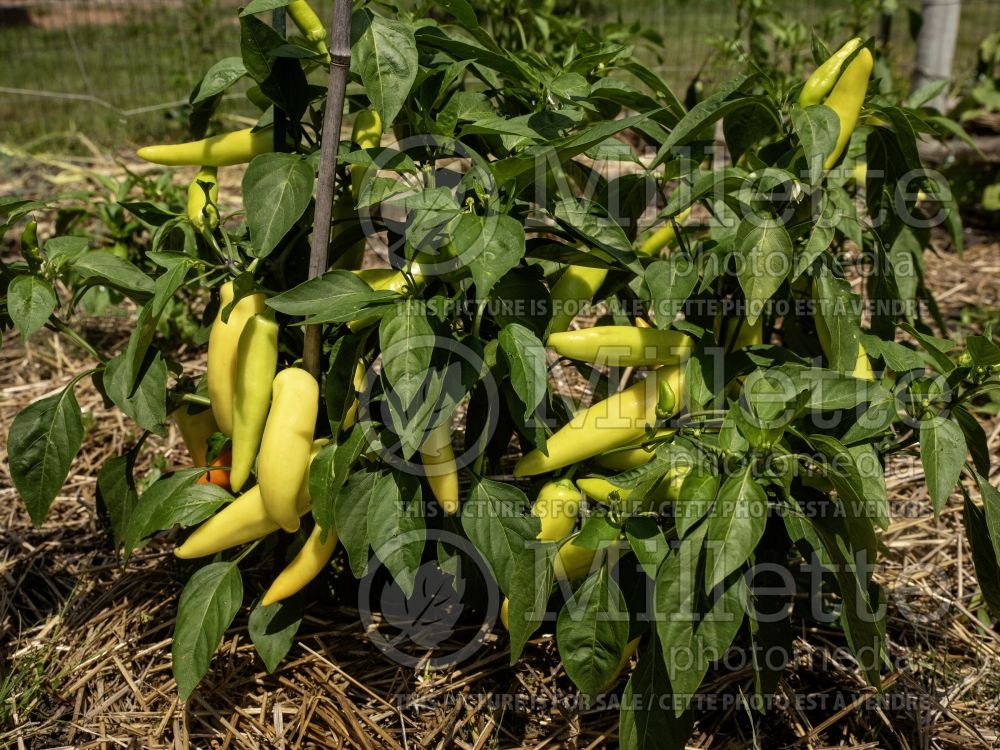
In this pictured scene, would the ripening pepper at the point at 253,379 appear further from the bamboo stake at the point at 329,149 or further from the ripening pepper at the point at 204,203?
the ripening pepper at the point at 204,203

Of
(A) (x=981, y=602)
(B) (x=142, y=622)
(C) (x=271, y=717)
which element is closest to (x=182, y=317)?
(B) (x=142, y=622)

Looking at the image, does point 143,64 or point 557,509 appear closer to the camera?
point 557,509

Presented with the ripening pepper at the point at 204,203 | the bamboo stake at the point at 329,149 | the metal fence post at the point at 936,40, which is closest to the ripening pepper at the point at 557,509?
the bamboo stake at the point at 329,149

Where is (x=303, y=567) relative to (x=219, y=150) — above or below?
below

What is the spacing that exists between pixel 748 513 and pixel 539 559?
0.99 feet

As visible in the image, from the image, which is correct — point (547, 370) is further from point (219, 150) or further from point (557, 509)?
point (219, 150)

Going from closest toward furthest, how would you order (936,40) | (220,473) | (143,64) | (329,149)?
(329,149) < (220,473) < (936,40) < (143,64)

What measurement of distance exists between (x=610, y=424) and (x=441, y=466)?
24 cm

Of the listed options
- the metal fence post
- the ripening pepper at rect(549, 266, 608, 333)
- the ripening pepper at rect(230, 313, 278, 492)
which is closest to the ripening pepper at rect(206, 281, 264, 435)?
the ripening pepper at rect(230, 313, 278, 492)

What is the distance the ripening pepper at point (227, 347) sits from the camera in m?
1.25

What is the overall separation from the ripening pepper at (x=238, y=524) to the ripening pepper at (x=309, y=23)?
531 millimetres

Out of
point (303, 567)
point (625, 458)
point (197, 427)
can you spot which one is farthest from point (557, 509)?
point (197, 427)

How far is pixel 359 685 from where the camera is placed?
1474 millimetres

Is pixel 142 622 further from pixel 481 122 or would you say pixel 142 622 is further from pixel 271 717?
pixel 481 122
